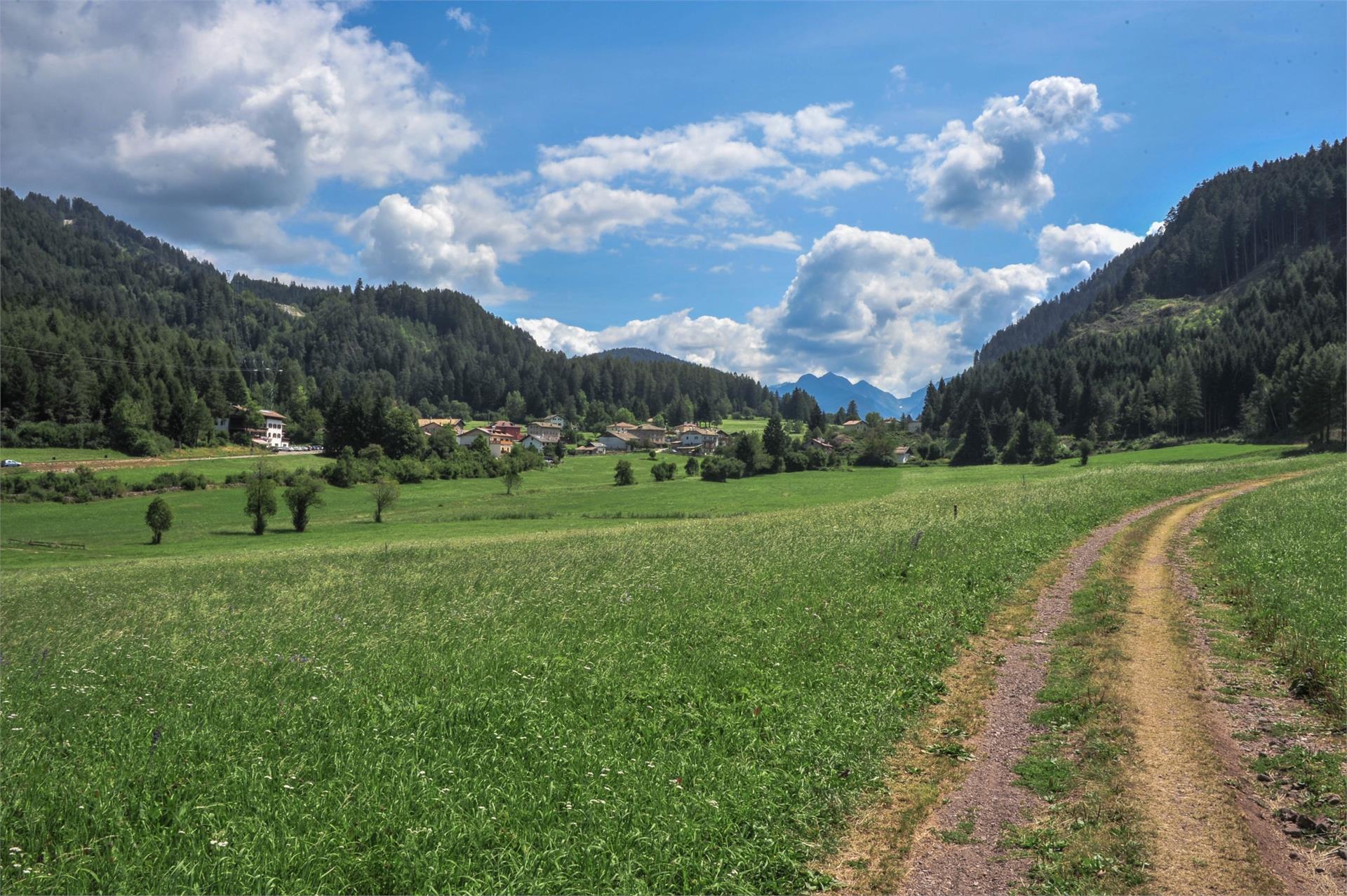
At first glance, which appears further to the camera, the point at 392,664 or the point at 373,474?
the point at 373,474

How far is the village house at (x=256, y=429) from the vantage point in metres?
165

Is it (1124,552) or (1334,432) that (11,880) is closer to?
(1124,552)

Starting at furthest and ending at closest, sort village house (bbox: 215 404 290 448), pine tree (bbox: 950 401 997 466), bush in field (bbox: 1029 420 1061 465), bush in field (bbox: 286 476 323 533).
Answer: village house (bbox: 215 404 290 448)
pine tree (bbox: 950 401 997 466)
bush in field (bbox: 1029 420 1061 465)
bush in field (bbox: 286 476 323 533)

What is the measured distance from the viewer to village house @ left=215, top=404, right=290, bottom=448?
16525cm

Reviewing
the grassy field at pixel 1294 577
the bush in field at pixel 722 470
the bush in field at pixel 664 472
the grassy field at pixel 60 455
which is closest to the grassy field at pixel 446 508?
the bush in field at pixel 664 472

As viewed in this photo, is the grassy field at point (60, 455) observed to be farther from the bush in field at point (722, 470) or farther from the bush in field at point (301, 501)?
the bush in field at point (722, 470)

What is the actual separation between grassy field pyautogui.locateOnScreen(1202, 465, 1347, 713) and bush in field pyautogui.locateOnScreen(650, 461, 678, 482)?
3965 inches

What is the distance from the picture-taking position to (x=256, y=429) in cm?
16900

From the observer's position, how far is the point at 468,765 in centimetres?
838

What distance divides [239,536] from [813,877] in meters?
72.4

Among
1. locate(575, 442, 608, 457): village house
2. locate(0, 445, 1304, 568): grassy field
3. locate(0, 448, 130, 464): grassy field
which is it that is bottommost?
locate(0, 445, 1304, 568): grassy field

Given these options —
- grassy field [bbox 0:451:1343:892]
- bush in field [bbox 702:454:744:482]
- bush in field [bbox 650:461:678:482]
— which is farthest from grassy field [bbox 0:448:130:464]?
grassy field [bbox 0:451:1343:892]

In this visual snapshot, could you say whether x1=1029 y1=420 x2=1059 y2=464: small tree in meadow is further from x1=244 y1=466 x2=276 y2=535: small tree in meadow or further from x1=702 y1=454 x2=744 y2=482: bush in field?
x1=244 y1=466 x2=276 y2=535: small tree in meadow

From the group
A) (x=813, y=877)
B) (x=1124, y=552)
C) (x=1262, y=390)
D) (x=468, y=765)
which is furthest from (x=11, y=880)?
(x=1262, y=390)
